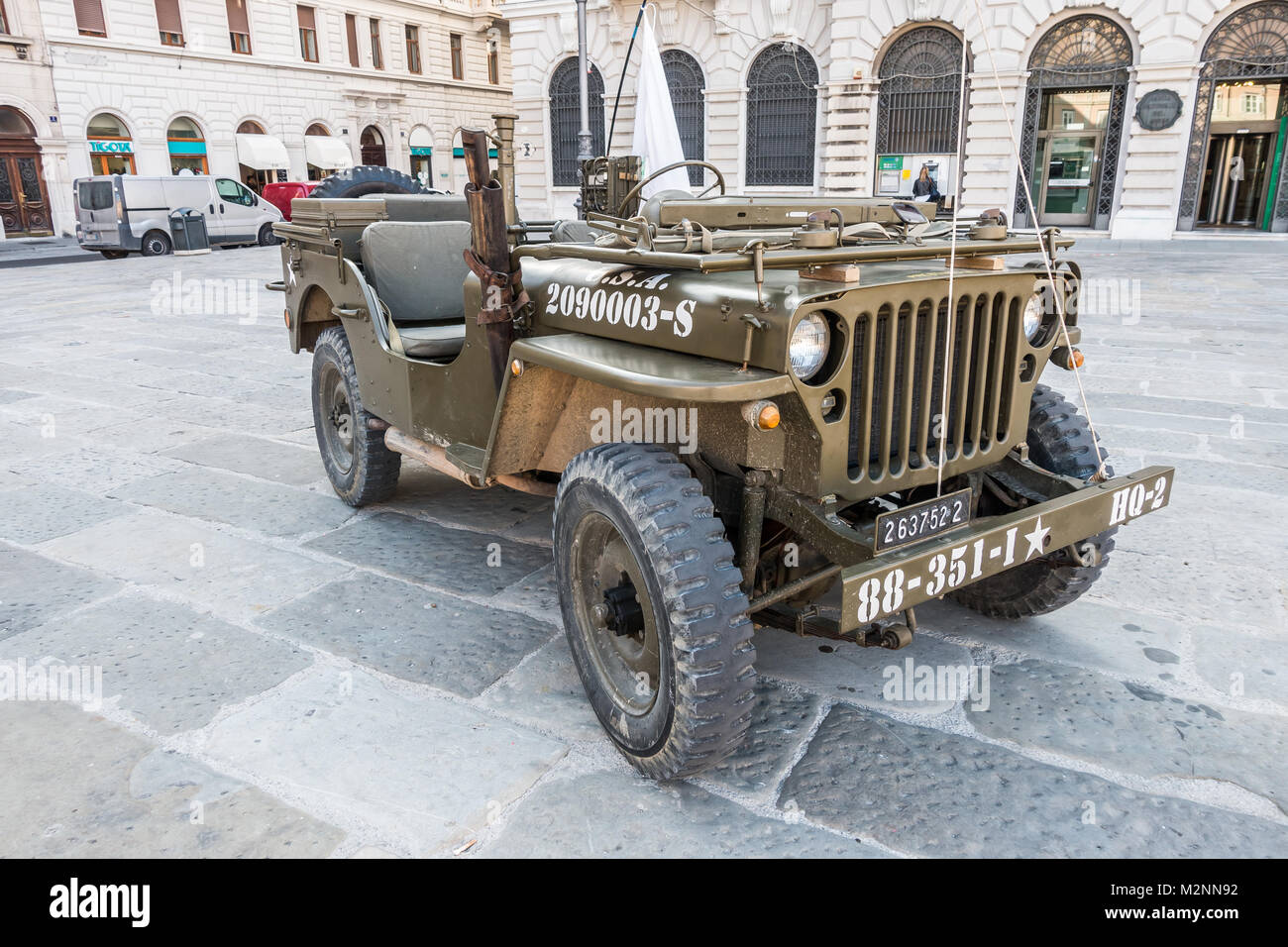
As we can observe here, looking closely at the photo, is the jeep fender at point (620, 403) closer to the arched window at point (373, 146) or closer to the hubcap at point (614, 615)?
the hubcap at point (614, 615)

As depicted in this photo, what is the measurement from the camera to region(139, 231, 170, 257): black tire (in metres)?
21.3

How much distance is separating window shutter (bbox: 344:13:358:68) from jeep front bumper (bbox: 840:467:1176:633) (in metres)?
39.6

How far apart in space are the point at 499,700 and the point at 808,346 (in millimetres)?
1561

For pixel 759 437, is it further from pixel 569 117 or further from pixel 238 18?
pixel 238 18

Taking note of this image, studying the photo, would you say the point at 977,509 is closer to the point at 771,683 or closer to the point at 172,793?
the point at 771,683

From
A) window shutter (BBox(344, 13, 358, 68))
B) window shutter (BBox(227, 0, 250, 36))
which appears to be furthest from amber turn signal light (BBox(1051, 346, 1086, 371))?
window shutter (BBox(344, 13, 358, 68))

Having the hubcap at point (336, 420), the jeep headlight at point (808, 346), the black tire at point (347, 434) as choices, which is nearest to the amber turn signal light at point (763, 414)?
the jeep headlight at point (808, 346)

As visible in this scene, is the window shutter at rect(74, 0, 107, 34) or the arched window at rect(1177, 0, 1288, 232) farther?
the window shutter at rect(74, 0, 107, 34)

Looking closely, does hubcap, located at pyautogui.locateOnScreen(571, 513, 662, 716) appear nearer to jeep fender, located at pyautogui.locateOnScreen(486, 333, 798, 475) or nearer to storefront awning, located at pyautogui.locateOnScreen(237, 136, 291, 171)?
jeep fender, located at pyautogui.locateOnScreen(486, 333, 798, 475)

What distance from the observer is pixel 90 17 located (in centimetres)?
2906

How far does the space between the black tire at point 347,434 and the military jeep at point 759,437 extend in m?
1.05

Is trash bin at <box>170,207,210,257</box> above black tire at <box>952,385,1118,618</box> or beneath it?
above

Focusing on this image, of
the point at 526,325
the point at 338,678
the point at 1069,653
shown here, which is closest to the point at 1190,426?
the point at 1069,653

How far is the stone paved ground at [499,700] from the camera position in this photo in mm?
2488
